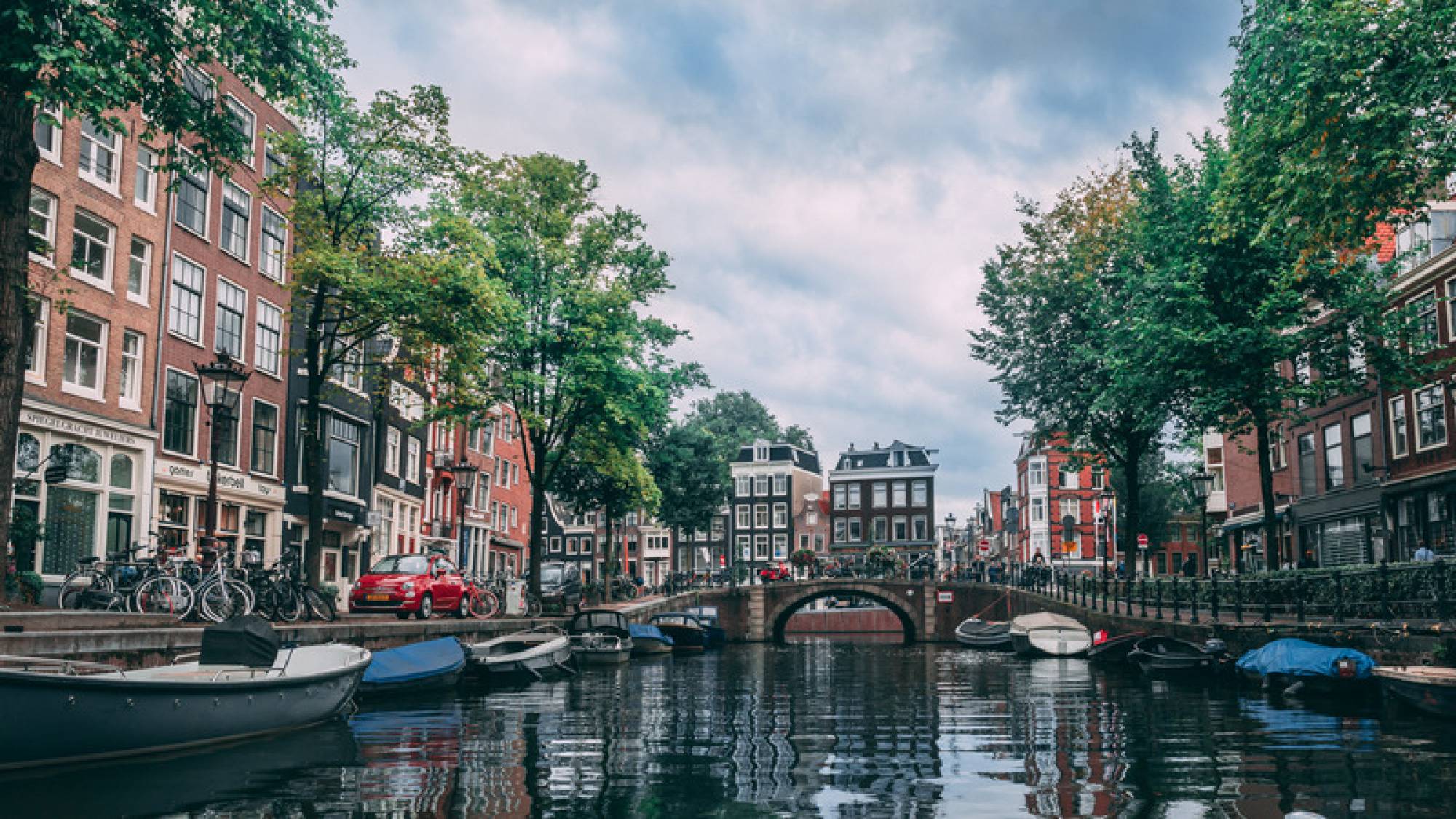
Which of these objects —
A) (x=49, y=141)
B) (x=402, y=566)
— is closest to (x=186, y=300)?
(x=49, y=141)

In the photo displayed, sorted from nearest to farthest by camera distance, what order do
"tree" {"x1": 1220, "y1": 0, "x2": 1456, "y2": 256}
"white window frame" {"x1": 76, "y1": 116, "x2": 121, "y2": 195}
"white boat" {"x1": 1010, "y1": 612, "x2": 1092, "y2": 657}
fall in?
"tree" {"x1": 1220, "y1": 0, "x2": 1456, "y2": 256} → "white window frame" {"x1": 76, "y1": 116, "x2": 121, "y2": 195} → "white boat" {"x1": 1010, "y1": 612, "x2": 1092, "y2": 657}

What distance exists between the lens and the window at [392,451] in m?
45.1

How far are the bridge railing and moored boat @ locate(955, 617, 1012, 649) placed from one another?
8.78m

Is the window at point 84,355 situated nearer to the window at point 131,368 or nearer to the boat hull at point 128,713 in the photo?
the window at point 131,368

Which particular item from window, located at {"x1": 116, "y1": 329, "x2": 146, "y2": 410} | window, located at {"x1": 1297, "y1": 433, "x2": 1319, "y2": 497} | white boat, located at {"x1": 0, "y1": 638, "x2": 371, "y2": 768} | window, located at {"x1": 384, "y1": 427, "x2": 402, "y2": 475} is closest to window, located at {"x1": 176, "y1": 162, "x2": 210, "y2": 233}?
window, located at {"x1": 116, "y1": 329, "x2": 146, "y2": 410}

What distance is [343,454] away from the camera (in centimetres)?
4019

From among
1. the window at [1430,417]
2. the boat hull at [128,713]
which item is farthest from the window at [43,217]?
the window at [1430,417]

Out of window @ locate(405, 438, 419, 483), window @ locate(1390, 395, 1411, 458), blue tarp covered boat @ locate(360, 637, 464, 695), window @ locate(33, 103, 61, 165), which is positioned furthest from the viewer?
window @ locate(405, 438, 419, 483)

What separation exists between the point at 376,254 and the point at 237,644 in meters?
14.1

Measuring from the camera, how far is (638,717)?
19.3m

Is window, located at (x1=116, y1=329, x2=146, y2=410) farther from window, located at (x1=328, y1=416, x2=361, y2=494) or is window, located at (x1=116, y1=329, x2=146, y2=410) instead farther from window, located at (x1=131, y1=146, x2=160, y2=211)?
window, located at (x1=328, y1=416, x2=361, y2=494)

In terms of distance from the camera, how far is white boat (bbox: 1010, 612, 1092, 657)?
40250 mm

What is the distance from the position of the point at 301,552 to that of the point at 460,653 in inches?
649

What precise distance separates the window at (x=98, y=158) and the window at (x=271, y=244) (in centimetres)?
712
